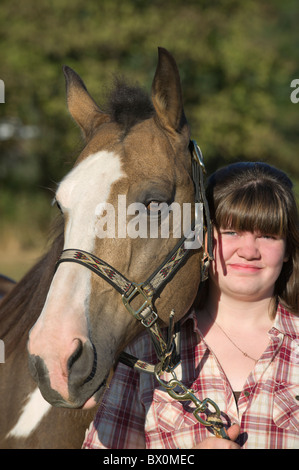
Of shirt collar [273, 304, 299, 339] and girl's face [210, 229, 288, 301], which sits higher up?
girl's face [210, 229, 288, 301]

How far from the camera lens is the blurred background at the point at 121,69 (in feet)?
59.1

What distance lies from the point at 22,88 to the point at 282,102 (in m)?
10.2

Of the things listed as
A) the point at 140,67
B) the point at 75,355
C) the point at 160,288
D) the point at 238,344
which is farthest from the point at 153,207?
the point at 140,67

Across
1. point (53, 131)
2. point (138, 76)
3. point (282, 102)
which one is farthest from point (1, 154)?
point (282, 102)

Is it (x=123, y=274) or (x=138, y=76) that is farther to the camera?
(x=138, y=76)

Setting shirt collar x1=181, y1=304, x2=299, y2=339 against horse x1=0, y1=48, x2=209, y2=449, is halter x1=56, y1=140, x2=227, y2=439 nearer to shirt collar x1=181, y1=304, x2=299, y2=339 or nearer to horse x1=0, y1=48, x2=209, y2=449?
horse x1=0, y1=48, x2=209, y2=449

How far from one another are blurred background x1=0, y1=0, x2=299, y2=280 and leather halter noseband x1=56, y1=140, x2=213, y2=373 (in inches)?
582

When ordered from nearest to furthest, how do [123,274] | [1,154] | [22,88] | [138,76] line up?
[123,274] → [138,76] → [22,88] → [1,154]

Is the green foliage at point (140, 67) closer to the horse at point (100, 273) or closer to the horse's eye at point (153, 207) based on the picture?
the horse at point (100, 273)

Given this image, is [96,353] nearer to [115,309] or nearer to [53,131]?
[115,309]

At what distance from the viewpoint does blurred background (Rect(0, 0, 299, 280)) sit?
1802 centimetres

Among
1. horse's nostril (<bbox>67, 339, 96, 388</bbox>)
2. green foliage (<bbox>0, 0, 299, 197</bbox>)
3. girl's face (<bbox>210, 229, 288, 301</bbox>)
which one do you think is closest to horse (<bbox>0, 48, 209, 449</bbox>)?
horse's nostril (<bbox>67, 339, 96, 388</bbox>)

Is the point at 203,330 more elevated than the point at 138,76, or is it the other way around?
the point at 138,76

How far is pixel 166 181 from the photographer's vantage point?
8.01ft
